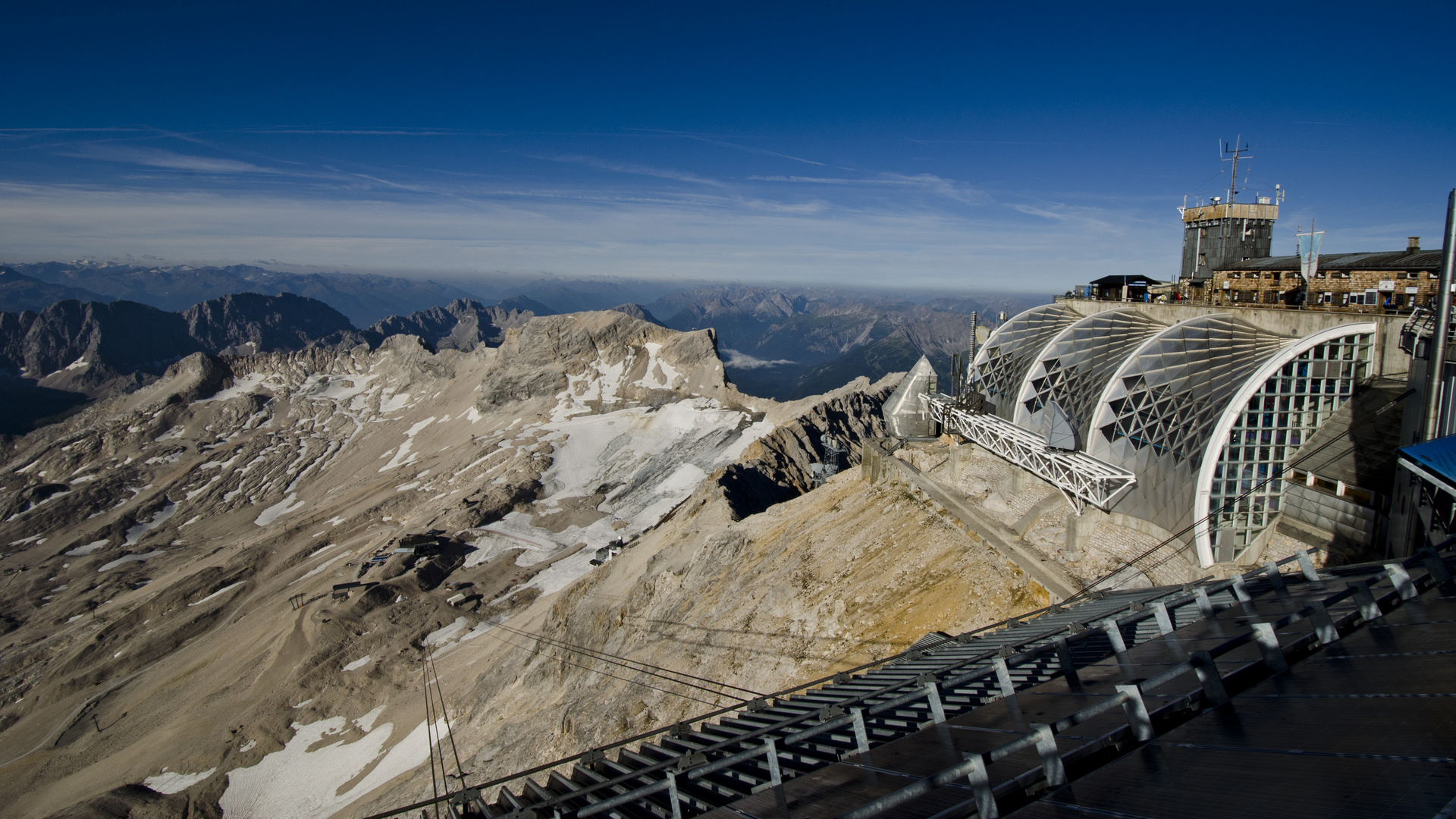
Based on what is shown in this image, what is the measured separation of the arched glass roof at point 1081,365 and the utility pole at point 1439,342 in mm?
12589

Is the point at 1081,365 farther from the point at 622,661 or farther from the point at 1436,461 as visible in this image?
the point at 622,661

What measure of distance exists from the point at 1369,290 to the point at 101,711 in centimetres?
8985

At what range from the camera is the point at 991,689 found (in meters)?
10.7

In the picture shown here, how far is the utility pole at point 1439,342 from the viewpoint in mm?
17141

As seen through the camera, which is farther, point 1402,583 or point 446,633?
point 446,633

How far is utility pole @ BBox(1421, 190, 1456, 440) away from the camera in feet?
56.2

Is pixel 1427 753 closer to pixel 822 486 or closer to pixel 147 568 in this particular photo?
pixel 822 486

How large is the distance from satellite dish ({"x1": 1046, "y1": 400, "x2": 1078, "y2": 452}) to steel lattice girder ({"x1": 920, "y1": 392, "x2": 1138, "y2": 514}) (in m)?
0.33

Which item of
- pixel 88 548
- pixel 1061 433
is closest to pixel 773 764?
pixel 1061 433

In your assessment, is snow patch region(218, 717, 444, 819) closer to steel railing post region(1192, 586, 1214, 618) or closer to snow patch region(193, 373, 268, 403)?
steel railing post region(1192, 586, 1214, 618)

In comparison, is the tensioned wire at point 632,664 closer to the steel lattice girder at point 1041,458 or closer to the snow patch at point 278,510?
the steel lattice girder at point 1041,458

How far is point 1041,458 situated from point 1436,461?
17753 mm

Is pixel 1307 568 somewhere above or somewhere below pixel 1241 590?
above

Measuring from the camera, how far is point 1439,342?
57.4 ft
